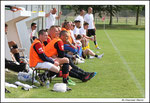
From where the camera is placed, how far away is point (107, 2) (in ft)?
27.9

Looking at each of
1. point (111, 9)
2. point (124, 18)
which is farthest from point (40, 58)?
point (124, 18)

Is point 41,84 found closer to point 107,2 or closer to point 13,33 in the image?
point 107,2

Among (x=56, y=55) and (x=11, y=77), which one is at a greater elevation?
(x=56, y=55)

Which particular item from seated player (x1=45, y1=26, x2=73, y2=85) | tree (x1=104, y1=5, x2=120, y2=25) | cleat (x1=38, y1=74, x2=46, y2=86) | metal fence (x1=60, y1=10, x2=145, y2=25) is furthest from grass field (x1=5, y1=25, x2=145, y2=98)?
metal fence (x1=60, y1=10, x2=145, y2=25)

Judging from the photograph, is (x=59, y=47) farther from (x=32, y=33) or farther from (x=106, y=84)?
(x=32, y=33)

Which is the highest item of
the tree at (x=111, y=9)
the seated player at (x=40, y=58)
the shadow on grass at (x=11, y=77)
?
the tree at (x=111, y=9)

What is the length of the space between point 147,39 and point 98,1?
1.50 metres

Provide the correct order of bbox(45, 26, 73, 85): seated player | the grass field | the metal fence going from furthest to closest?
the metal fence → bbox(45, 26, 73, 85): seated player → the grass field

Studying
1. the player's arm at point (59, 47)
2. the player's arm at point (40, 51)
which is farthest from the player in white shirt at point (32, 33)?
the player's arm at point (40, 51)

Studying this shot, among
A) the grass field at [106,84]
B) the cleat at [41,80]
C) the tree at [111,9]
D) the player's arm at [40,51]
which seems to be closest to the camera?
the grass field at [106,84]

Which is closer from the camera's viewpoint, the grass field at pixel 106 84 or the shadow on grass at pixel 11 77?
the grass field at pixel 106 84

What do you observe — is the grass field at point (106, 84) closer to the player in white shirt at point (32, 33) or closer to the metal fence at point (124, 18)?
the player in white shirt at point (32, 33)

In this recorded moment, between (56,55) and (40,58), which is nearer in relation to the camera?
(40,58)

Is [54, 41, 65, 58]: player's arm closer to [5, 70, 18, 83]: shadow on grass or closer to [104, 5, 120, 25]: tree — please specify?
[5, 70, 18, 83]: shadow on grass
